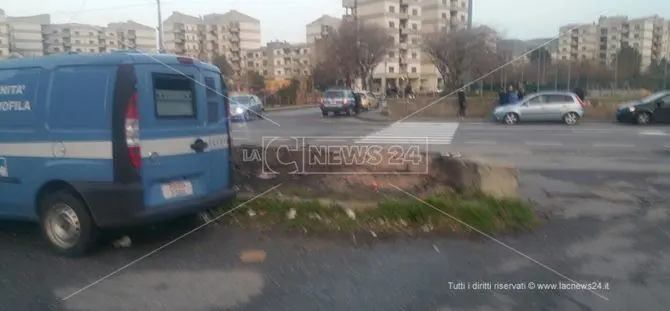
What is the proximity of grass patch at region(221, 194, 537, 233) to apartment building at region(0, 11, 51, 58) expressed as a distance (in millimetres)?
4455

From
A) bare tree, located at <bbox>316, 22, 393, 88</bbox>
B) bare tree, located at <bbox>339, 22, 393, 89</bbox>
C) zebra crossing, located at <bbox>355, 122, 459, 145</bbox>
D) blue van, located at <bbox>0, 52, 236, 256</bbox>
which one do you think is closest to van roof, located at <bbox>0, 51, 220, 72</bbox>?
blue van, located at <bbox>0, 52, 236, 256</bbox>

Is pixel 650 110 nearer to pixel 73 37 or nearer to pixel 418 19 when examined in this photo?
pixel 418 19

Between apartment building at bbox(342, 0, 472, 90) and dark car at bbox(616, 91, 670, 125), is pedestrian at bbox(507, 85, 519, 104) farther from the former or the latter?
apartment building at bbox(342, 0, 472, 90)

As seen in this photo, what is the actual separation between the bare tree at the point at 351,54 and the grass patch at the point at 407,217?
19.1 meters

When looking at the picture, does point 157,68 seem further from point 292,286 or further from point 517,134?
point 517,134

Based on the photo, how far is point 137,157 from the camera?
14.6ft

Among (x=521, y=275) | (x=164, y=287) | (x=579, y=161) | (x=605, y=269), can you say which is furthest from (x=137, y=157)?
(x=579, y=161)

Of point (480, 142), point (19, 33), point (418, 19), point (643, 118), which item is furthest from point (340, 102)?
point (19, 33)

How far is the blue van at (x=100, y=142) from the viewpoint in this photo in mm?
4414

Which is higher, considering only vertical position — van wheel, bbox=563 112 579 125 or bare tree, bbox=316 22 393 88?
bare tree, bbox=316 22 393 88

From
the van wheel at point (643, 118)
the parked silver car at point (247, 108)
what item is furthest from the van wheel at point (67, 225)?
the van wheel at point (643, 118)

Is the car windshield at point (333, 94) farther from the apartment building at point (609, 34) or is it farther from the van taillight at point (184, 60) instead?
the van taillight at point (184, 60)

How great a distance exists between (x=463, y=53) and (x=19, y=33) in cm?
775

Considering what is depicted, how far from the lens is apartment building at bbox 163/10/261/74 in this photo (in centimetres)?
802
